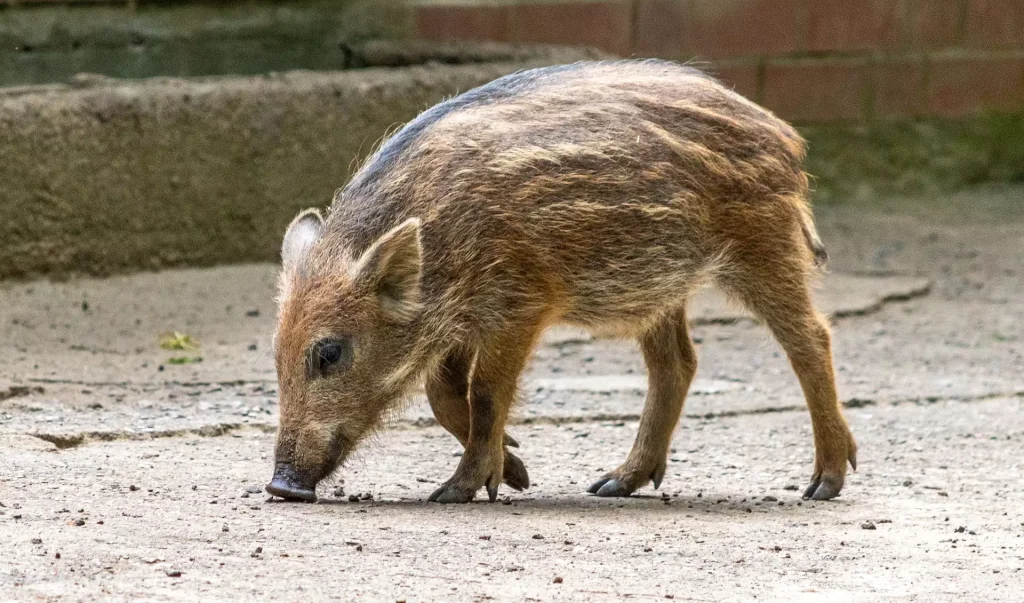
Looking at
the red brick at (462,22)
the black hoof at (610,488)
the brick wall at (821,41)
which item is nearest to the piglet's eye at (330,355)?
the black hoof at (610,488)

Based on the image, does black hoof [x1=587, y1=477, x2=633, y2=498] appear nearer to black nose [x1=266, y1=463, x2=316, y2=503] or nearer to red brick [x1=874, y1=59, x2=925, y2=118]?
black nose [x1=266, y1=463, x2=316, y2=503]

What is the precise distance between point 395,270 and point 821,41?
6507 mm

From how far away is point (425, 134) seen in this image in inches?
201

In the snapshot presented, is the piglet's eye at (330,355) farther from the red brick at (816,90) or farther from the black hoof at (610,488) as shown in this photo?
the red brick at (816,90)

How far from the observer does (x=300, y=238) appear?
510 centimetres

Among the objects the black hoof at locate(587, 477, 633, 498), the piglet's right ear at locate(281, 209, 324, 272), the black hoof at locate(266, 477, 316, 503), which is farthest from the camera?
the black hoof at locate(587, 477, 633, 498)

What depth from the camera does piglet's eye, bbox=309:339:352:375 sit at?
15.9 feet

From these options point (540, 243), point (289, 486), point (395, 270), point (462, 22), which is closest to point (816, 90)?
point (462, 22)

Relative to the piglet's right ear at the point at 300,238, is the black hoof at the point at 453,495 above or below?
below

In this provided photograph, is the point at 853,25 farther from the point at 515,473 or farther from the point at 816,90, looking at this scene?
the point at 515,473

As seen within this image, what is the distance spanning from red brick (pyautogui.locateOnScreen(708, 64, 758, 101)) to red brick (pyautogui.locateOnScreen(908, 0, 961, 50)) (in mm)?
1152

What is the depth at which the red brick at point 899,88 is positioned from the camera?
1095 cm

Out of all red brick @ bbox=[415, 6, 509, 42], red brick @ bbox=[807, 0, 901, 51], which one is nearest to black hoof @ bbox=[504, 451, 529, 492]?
red brick @ bbox=[415, 6, 509, 42]

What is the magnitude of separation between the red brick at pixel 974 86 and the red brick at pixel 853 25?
442mm
